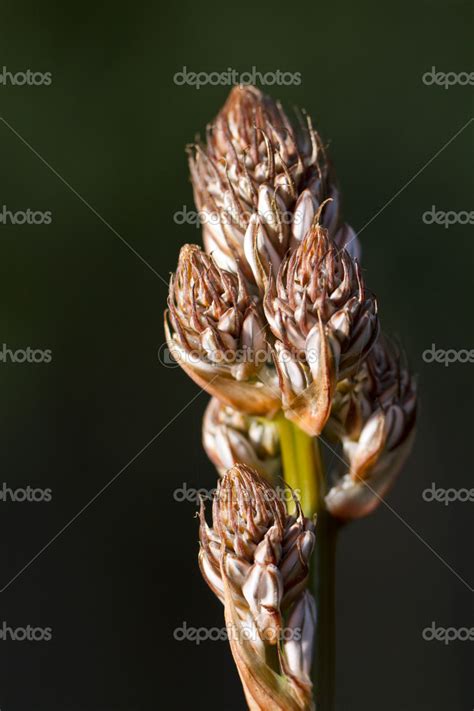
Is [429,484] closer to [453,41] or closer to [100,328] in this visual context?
[100,328]

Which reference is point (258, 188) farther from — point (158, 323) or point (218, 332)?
point (158, 323)

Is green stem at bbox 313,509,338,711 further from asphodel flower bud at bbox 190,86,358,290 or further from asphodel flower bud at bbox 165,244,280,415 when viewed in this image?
asphodel flower bud at bbox 190,86,358,290

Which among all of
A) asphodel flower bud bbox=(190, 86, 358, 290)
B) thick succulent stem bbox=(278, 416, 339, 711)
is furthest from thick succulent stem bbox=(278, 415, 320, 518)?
asphodel flower bud bbox=(190, 86, 358, 290)

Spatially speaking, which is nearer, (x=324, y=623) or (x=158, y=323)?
(x=324, y=623)

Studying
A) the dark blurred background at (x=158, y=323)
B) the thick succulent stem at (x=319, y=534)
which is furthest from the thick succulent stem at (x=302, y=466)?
the dark blurred background at (x=158, y=323)

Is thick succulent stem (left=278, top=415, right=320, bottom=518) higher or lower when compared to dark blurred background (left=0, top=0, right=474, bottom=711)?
lower

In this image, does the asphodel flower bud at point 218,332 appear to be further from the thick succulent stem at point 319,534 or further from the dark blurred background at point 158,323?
the dark blurred background at point 158,323

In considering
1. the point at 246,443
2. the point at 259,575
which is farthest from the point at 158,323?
the point at 259,575
